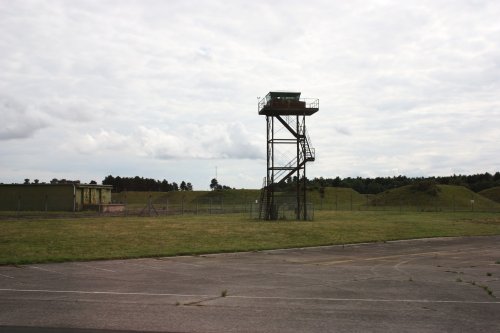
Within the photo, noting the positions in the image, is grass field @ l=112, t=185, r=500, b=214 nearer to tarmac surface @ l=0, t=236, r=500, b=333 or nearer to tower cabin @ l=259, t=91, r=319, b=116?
tower cabin @ l=259, t=91, r=319, b=116

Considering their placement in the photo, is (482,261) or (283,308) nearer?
(283,308)

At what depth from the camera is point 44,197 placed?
58.9m

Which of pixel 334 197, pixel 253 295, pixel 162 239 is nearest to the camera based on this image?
pixel 253 295

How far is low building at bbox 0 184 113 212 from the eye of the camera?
5838cm

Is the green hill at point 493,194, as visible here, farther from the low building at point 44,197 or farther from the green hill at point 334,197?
the low building at point 44,197

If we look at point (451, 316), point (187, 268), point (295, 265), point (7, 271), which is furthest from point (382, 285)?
point (7, 271)

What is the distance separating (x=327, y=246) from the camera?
958 inches

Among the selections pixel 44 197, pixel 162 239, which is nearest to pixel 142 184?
pixel 44 197

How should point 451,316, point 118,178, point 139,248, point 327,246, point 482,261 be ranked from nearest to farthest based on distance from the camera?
1. point 451,316
2. point 482,261
3. point 139,248
4. point 327,246
5. point 118,178

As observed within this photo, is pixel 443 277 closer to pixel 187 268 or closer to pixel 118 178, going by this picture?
pixel 187 268

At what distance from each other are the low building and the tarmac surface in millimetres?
43323

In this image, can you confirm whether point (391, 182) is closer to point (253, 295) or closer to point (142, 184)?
point (142, 184)

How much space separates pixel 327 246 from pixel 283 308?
49.2 ft

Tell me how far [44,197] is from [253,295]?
53063 millimetres
